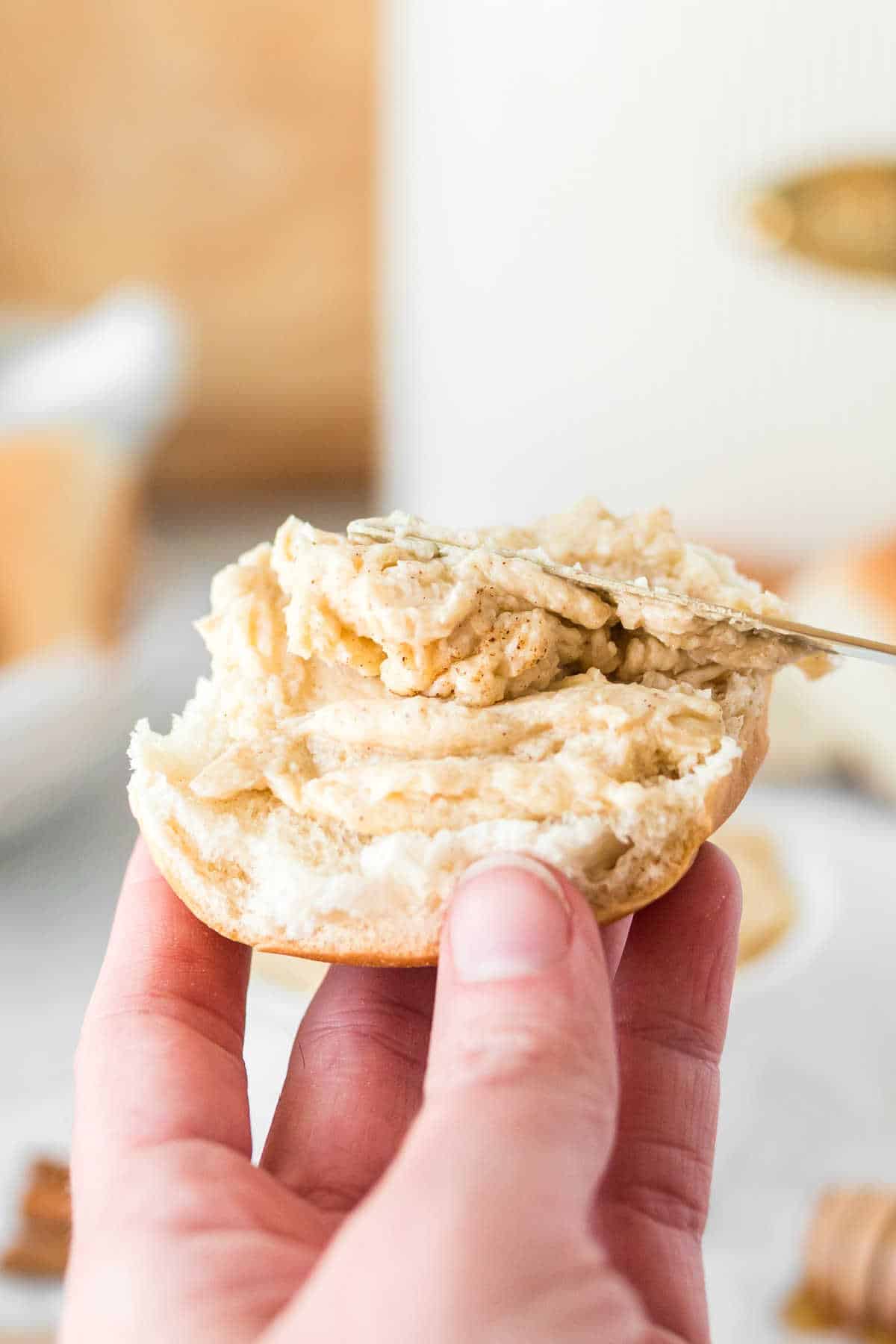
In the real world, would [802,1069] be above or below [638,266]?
below

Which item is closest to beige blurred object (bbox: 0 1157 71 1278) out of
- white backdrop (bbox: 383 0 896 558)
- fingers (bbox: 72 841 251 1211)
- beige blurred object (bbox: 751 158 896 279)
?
fingers (bbox: 72 841 251 1211)

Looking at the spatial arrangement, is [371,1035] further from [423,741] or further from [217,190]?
[217,190]

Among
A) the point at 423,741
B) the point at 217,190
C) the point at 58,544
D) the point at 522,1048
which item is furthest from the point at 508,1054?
the point at 217,190

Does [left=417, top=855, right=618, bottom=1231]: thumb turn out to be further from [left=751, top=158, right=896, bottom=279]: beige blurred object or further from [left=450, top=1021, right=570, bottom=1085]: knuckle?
[left=751, top=158, right=896, bottom=279]: beige blurred object

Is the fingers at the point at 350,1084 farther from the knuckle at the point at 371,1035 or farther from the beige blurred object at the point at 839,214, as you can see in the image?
the beige blurred object at the point at 839,214

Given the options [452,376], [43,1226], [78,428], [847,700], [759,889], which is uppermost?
[452,376]

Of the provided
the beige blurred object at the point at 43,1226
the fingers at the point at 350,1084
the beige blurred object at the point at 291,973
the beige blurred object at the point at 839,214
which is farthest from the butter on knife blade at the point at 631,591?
the beige blurred object at the point at 839,214
